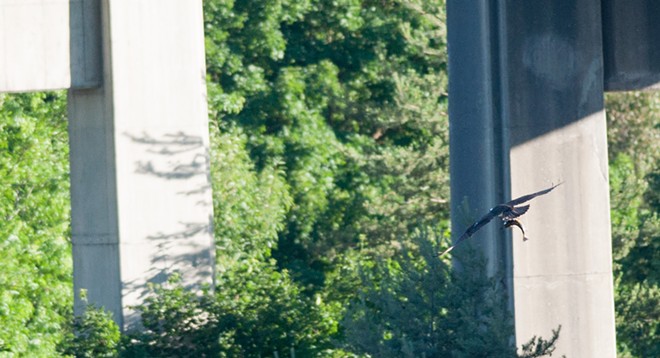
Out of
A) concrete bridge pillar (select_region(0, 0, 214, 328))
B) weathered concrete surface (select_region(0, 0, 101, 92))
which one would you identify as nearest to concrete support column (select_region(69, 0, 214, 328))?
concrete bridge pillar (select_region(0, 0, 214, 328))

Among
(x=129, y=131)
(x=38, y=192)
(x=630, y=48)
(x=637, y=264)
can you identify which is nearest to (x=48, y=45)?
(x=129, y=131)

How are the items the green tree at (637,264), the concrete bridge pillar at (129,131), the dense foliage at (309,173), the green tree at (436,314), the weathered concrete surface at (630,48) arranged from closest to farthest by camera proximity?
the green tree at (436,314), the concrete bridge pillar at (129,131), the weathered concrete surface at (630,48), the dense foliage at (309,173), the green tree at (637,264)

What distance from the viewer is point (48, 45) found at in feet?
48.4

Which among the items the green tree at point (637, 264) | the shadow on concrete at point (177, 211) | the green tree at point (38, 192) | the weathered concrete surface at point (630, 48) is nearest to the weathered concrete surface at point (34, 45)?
the shadow on concrete at point (177, 211)

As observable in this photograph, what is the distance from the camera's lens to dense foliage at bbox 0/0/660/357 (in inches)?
633

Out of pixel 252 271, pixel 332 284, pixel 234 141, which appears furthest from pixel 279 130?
pixel 252 271

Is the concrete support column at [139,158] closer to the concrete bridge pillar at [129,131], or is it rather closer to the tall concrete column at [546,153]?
the concrete bridge pillar at [129,131]

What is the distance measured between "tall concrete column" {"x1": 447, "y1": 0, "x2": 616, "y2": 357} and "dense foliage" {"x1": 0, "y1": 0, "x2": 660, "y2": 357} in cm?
210

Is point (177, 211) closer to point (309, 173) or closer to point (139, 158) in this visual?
point (139, 158)

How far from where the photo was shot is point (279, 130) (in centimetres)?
2886

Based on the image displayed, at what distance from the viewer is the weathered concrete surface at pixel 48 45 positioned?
14.6 metres

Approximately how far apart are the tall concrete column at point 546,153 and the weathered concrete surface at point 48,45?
12.5 ft

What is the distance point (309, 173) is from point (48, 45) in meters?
13.3

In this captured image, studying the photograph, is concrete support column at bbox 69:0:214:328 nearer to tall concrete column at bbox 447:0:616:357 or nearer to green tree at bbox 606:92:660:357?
tall concrete column at bbox 447:0:616:357
